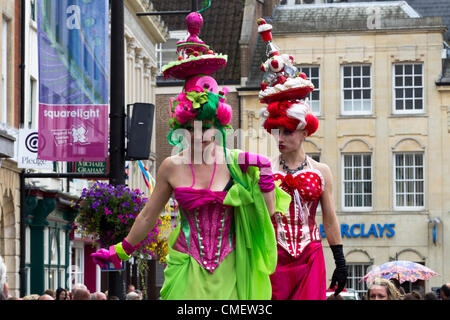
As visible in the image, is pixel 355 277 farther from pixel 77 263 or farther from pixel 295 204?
pixel 295 204

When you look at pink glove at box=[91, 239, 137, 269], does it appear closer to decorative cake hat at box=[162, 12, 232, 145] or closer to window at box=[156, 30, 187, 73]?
decorative cake hat at box=[162, 12, 232, 145]

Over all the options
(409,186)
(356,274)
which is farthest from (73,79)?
(409,186)

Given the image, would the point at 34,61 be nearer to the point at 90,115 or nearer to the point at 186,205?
the point at 90,115

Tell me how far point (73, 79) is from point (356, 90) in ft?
93.4

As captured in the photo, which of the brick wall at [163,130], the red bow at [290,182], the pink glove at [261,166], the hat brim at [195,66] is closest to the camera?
the pink glove at [261,166]

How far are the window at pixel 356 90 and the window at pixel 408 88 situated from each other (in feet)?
3.27

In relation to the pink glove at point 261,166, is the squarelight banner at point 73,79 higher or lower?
higher

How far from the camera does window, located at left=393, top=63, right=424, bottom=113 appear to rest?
146ft

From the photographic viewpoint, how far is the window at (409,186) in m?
43.8

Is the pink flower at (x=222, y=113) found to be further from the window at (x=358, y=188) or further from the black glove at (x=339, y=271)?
the window at (x=358, y=188)

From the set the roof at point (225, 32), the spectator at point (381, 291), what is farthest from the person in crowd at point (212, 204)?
the roof at point (225, 32)

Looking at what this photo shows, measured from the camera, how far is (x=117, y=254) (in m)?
7.45

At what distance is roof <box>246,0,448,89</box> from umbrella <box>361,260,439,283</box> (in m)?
21.5
